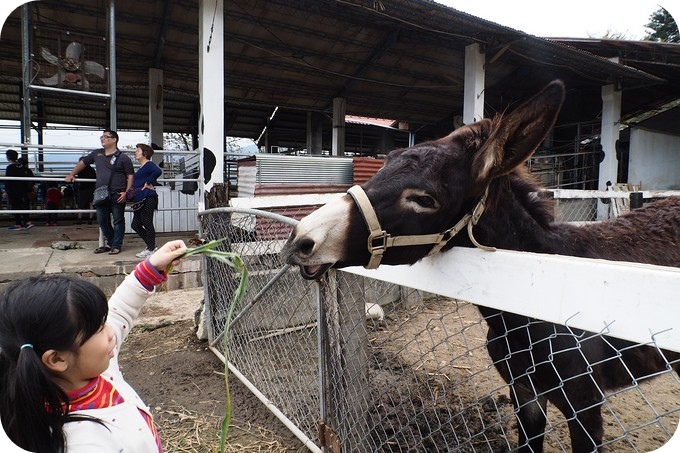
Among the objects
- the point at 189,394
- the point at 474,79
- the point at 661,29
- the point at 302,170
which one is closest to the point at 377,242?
the point at 189,394

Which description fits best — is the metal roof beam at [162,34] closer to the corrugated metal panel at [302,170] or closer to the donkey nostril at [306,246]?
the corrugated metal panel at [302,170]

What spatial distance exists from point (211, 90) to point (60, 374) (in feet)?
18.7

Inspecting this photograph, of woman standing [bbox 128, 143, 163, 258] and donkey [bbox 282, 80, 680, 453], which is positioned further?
woman standing [bbox 128, 143, 163, 258]

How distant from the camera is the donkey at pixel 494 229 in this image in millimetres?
1492

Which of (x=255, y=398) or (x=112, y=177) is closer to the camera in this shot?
(x=255, y=398)

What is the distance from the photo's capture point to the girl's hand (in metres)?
→ 1.74

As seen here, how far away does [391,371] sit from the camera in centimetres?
296

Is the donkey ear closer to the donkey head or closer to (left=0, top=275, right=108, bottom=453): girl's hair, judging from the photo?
the donkey head

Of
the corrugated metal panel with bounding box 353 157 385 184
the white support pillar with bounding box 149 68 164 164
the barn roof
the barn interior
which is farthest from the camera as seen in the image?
the white support pillar with bounding box 149 68 164 164

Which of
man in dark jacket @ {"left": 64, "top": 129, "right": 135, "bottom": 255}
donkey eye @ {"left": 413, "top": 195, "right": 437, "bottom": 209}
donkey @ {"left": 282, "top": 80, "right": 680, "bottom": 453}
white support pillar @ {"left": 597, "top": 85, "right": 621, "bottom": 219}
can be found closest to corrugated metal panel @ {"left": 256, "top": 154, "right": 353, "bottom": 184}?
man in dark jacket @ {"left": 64, "top": 129, "right": 135, "bottom": 255}

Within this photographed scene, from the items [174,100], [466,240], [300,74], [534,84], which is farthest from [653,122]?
[174,100]

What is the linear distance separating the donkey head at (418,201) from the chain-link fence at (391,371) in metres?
0.42

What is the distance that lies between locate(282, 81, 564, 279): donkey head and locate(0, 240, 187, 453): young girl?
697 millimetres

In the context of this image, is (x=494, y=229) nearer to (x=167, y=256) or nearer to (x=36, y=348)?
(x=167, y=256)
